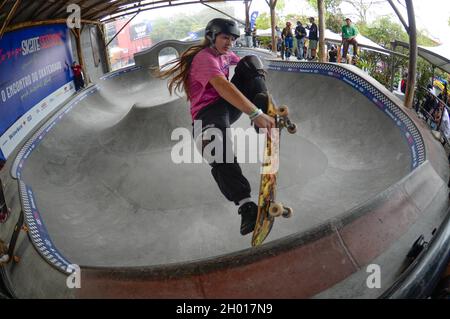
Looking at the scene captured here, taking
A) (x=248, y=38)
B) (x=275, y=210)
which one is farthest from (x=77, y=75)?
(x=275, y=210)

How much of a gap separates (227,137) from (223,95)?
0.47 meters

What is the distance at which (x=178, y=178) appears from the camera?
21.3 feet

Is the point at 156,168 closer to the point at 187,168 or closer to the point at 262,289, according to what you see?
the point at 187,168

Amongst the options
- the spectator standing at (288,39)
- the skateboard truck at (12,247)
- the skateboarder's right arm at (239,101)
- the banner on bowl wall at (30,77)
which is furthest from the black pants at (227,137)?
the spectator standing at (288,39)

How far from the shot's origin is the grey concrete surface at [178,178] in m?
4.82

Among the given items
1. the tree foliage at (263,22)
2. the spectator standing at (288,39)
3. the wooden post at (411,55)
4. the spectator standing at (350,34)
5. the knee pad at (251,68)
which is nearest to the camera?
the knee pad at (251,68)

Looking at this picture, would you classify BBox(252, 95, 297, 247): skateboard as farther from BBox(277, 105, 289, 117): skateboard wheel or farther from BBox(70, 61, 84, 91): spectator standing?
BBox(70, 61, 84, 91): spectator standing

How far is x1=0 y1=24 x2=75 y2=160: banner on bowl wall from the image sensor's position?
10.7 m

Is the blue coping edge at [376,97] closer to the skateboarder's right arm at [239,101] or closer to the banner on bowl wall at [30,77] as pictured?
the skateboarder's right arm at [239,101]

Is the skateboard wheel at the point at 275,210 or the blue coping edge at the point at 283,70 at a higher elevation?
the skateboard wheel at the point at 275,210

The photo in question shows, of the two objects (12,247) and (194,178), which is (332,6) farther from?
(12,247)

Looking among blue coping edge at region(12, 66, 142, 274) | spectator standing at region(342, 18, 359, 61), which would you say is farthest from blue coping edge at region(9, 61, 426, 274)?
spectator standing at region(342, 18, 359, 61)
